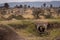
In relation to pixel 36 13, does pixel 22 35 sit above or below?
below

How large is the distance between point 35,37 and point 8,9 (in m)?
0.76

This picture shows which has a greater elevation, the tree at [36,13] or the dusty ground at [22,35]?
the tree at [36,13]

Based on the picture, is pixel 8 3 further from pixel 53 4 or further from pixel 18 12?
pixel 53 4

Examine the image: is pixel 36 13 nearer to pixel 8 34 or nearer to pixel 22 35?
pixel 22 35

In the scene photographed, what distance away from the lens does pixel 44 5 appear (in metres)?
2.22

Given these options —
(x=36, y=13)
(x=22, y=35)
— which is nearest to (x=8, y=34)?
(x=22, y=35)

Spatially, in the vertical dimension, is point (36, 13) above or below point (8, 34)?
above

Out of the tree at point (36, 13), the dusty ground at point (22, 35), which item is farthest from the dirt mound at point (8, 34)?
the tree at point (36, 13)

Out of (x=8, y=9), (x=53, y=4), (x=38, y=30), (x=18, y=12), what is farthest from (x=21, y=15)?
(x=53, y=4)

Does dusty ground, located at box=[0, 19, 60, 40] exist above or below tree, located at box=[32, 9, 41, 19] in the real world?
below

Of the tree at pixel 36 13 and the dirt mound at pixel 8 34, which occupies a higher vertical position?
the tree at pixel 36 13

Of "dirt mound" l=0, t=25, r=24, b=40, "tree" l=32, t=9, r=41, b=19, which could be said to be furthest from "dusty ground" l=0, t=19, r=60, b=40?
"tree" l=32, t=9, r=41, b=19

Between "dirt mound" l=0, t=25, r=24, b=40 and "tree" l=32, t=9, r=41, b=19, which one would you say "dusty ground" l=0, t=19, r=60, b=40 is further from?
"tree" l=32, t=9, r=41, b=19

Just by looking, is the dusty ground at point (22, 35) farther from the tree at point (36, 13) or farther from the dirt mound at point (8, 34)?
the tree at point (36, 13)
